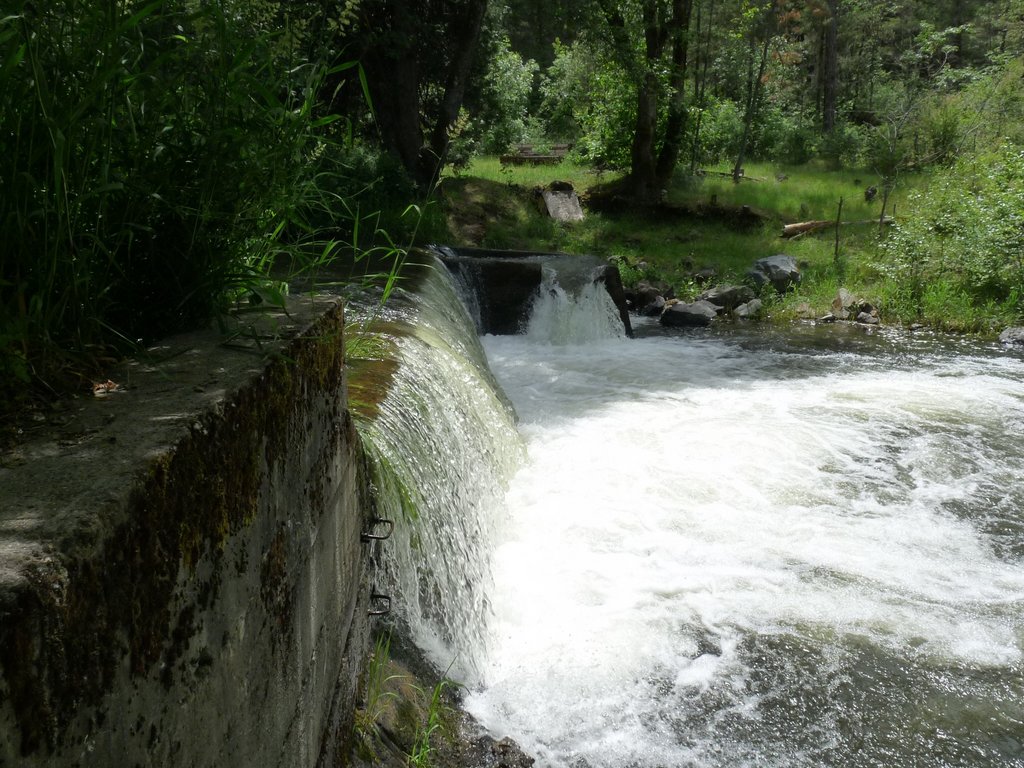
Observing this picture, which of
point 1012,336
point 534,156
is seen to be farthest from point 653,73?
point 1012,336

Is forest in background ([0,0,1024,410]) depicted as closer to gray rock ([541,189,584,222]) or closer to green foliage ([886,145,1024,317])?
green foliage ([886,145,1024,317])

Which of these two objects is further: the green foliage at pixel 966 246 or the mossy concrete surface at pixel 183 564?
the green foliage at pixel 966 246

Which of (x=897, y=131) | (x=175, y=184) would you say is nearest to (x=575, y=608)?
(x=175, y=184)

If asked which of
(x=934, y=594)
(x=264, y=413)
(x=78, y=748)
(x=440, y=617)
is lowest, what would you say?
(x=934, y=594)

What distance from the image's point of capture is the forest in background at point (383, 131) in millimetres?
1607

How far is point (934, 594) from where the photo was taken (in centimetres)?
452

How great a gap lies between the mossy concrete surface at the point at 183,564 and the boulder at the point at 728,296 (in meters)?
11.6

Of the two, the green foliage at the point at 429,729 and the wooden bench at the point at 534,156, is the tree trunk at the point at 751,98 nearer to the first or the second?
the wooden bench at the point at 534,156

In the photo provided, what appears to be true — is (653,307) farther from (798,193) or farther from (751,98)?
(751,98)

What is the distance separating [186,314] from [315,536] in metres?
0.69

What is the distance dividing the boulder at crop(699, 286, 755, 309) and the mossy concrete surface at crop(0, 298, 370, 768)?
38.1 ft

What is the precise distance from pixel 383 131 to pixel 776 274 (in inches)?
290

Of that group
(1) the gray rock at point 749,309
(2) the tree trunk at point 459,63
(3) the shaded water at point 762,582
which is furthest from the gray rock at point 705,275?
(3) the shaded water at point 762,582

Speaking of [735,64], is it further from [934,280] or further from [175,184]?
[175,184]
